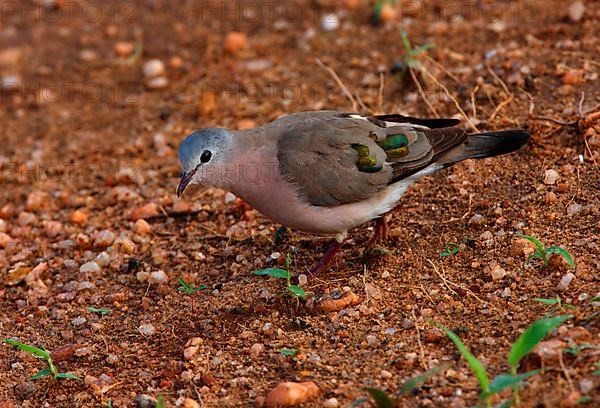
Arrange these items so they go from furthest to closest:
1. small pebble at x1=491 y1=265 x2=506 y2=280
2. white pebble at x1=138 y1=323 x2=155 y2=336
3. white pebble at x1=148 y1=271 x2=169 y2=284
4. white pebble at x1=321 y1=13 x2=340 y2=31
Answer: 1. white pebble at x1=321 y1=13 x2=340 y2=31
2. white pebble at x1=148 y1=271 x2=169 y2=284
3. white pebble at x1=138 y1=323 x2=155 y2=336
4. small pebble at x1=491 y1=265 x2=506 y2=280

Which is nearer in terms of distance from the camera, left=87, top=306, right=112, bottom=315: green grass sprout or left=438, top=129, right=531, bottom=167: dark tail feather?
left=87, top=306, right=112, bottom=315: green grass sprout

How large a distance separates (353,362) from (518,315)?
0.88 m

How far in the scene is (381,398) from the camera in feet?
11.6

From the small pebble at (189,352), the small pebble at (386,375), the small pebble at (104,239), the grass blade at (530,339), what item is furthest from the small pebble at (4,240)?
the grass blade at (530,339)

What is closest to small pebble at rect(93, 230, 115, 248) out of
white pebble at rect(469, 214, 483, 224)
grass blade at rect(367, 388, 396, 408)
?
white pebble at rect(469, 214, 483, 224)

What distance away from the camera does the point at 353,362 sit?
406 cm

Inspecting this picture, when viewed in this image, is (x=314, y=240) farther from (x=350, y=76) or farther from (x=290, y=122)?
(x=350, y=76)

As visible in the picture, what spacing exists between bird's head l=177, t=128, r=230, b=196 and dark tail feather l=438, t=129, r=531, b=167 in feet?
4.64

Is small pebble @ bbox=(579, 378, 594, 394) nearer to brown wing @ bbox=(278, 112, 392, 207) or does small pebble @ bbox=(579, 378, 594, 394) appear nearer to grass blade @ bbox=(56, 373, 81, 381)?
brown wing @ bbox=(278, 112, 392, 207)

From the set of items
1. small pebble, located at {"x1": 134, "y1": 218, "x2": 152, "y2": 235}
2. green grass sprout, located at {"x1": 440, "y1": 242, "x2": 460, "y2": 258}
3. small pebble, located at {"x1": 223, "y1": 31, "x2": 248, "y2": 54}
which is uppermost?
small pebble, located at {"x1": 223, "y1": 31, "x2": 248, "y2": 54}

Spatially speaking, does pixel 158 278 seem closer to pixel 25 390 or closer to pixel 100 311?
pixel 100 311

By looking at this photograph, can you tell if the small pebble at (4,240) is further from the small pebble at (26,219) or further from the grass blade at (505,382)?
the grass blade at (505,382)

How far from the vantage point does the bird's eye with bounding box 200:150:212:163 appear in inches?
199

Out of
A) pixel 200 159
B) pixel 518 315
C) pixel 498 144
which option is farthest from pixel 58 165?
pixel 518 315
